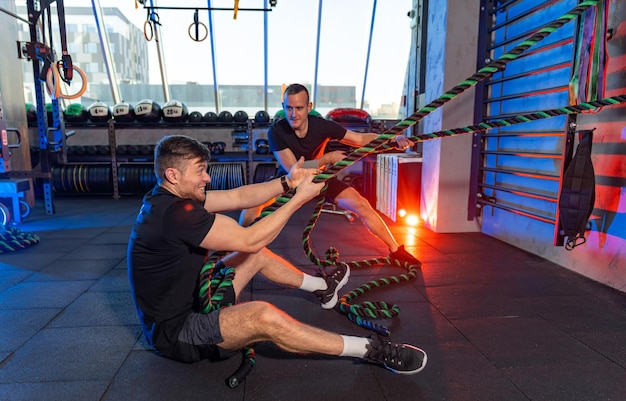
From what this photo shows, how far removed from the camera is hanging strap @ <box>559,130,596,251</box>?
2.85 m

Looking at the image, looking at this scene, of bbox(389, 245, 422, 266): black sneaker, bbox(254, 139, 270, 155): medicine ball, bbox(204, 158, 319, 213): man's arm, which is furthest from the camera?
bbox(254, 139, 270, 155): medicine ball

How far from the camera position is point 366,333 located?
2295mm

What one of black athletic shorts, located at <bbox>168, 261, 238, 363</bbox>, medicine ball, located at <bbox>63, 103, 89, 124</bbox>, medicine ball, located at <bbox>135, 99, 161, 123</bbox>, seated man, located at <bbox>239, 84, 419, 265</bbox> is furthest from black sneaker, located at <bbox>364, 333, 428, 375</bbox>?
medicine ball, located at <bbox>63, 103, 89, 124</bbox>

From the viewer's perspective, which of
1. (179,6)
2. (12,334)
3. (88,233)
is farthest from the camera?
(179,6)

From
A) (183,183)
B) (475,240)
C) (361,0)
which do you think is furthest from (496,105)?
(361,0)

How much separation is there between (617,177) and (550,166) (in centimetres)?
77

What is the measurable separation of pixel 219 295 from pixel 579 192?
2577 millimetres

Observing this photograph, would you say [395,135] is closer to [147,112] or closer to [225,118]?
[225,118]

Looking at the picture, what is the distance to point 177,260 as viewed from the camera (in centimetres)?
172

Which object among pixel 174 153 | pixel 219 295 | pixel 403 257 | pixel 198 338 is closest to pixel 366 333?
pixel 219 295

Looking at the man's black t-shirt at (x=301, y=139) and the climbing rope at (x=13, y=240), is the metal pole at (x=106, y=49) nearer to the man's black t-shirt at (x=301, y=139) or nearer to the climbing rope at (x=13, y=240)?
the climbing rope at (x=13, y=240)

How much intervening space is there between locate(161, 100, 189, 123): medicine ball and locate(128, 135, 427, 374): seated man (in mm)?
6333

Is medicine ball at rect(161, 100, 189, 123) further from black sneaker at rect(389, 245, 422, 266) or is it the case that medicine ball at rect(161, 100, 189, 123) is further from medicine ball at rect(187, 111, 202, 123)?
black sneaker at rect(389, 245, 422, 266)

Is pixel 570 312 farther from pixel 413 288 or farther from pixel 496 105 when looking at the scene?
pixel 496 105
